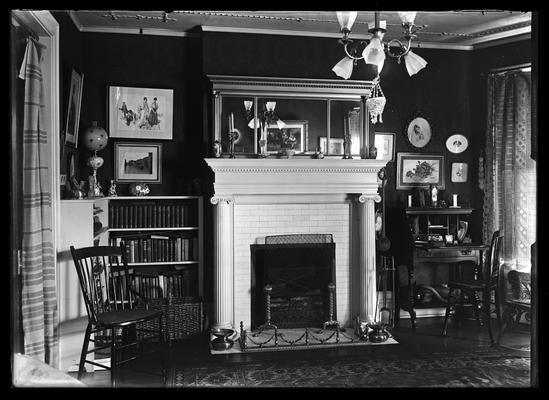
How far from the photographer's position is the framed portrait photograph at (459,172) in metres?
5.65

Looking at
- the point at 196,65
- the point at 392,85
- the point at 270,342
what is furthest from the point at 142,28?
the point at 270,342

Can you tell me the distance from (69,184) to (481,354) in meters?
3.89

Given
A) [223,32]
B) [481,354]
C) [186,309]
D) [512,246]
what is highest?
[223,32]

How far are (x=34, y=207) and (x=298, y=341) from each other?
2643 millimetres

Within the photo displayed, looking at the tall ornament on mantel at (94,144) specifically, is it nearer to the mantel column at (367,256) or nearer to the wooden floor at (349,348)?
the wooden floor at (349,348)

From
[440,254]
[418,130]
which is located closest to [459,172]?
[418,130]

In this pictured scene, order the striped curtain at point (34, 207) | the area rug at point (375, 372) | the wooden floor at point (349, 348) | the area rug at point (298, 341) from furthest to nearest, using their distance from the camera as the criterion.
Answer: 1. the area rug at point (298, 341)
2. the wooden floor at point (349, 348)
3. the area rug at point (375, 372)
4. the striped curtain at point (34, 207)

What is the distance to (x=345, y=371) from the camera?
3.81 m

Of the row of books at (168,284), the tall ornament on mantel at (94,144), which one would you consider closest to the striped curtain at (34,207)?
the tall ornament on mantel at (94,144)

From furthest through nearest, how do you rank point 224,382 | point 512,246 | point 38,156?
point 512,246, point 224,382, point 38,156

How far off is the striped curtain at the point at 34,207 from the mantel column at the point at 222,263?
1699 millimetres

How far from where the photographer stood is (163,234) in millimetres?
5004
